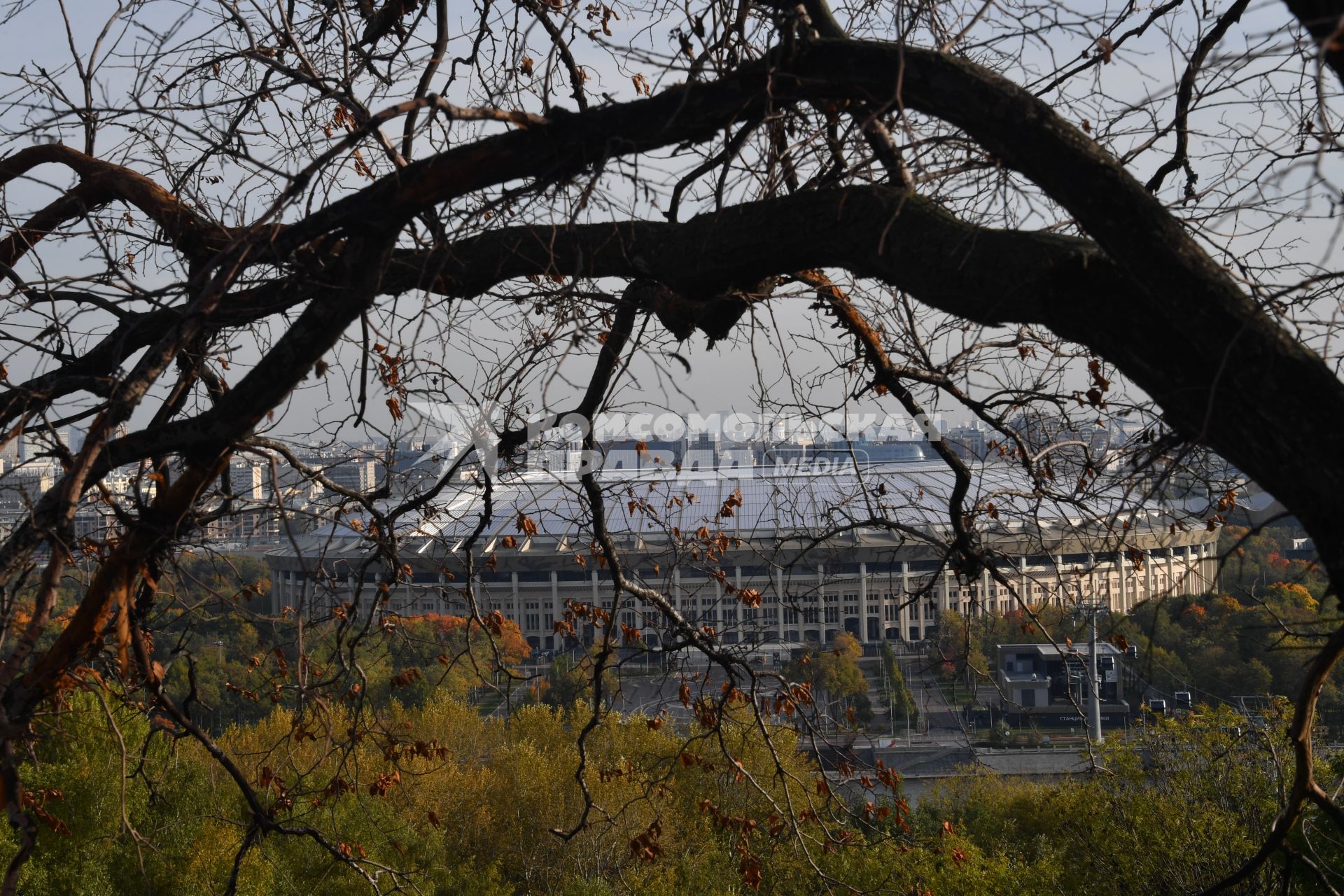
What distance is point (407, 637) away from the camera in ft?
11.5

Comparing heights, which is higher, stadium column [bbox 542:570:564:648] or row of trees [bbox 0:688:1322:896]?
stadium column [bbox 542:570:564:648]

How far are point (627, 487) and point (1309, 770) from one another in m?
2.07

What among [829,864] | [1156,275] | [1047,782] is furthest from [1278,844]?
[1047,782]

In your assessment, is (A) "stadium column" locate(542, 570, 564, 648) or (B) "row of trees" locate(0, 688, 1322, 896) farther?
(A) "stadium column" locate(542, 570, 564, 648)

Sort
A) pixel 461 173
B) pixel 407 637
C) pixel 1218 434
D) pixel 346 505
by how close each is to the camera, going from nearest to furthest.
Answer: pixel 1218 434, pixel 461 173, pixel 346 505, pixel 407 637

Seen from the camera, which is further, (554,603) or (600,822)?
(554,603)

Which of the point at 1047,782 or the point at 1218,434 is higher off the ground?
the point at 1218,434

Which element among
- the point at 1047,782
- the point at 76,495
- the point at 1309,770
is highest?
the point at 76,495

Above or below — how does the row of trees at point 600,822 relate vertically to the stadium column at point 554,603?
below

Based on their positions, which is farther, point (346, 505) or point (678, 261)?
point (346, 505)

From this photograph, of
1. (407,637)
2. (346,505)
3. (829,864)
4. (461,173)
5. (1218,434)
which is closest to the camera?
(1218,434)

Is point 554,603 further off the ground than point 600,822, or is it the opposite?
point 554,603

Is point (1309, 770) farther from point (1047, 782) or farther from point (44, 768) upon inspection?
point (1047, 782)

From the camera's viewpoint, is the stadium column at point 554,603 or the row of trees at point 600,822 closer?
the row of trees at point 600,822
